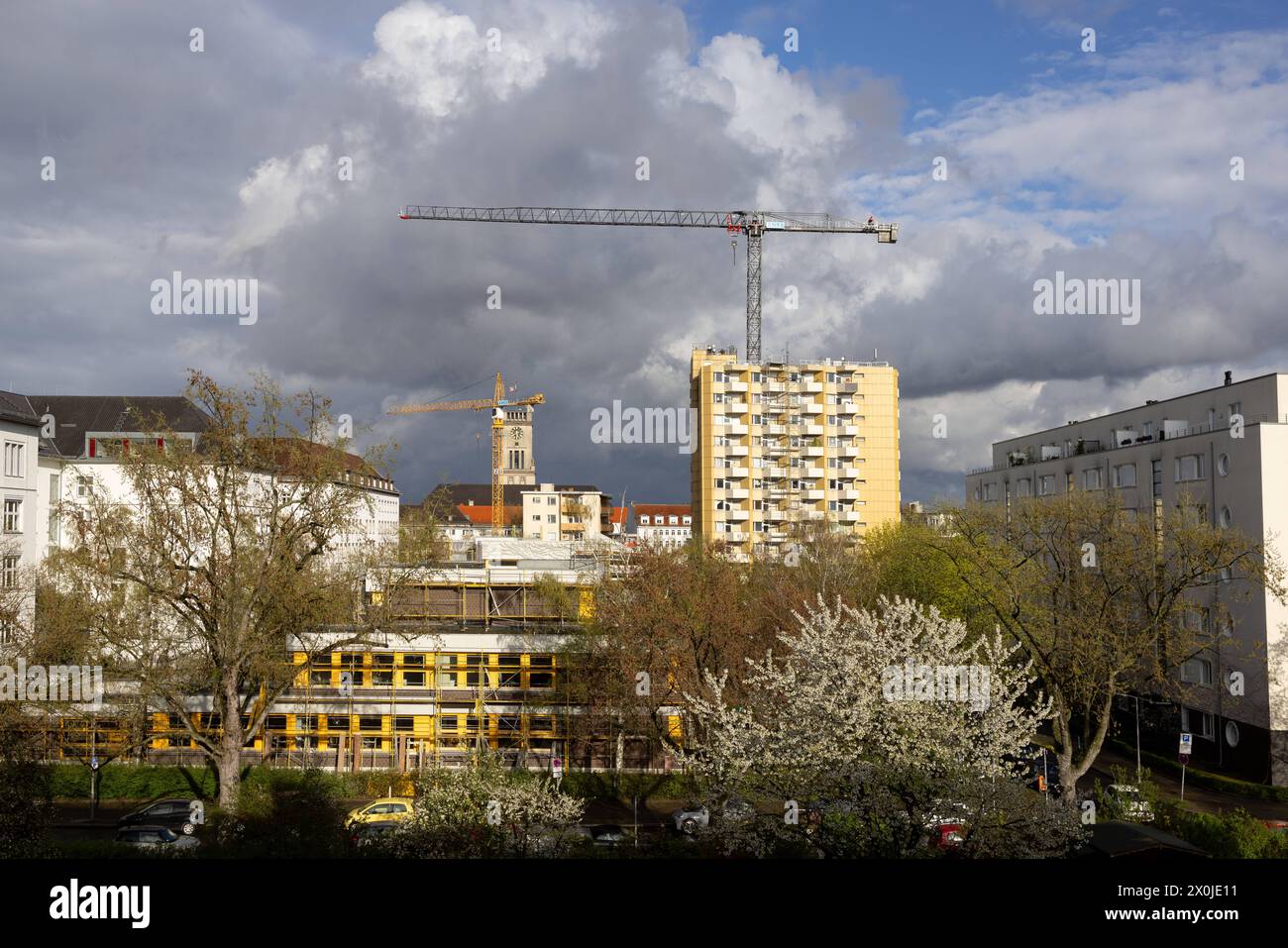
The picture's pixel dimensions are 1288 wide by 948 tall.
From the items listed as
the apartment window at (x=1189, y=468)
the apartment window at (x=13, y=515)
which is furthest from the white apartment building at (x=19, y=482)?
the apartment window at (x=1189, y=468)

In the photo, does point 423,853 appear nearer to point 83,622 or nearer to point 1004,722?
point 1004,722

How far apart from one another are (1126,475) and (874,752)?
43.2 meters

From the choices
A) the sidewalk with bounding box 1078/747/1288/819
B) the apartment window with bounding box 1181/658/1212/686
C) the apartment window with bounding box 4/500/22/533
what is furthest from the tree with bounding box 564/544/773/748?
the apartment window with bounding box 4/500/22/533

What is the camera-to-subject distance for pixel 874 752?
15.6 metres

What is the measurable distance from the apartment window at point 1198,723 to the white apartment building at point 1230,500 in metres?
0.04

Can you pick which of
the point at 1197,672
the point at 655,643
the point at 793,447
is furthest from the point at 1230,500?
the point at 793,447

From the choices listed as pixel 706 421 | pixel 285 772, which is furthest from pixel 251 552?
pixel 706 421

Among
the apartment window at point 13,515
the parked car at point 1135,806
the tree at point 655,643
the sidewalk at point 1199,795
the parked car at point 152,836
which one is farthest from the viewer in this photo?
the apartment window at point 13,515

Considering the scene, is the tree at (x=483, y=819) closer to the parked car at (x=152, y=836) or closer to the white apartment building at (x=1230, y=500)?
the parked car at (x=152, y=836)

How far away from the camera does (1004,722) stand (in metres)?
17.3

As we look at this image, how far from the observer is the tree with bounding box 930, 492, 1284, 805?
3078 centimetres

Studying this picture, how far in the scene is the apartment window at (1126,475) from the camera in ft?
168

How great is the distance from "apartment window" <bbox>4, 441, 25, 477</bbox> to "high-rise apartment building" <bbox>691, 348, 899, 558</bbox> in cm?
5285

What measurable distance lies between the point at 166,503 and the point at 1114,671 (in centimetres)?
3019
